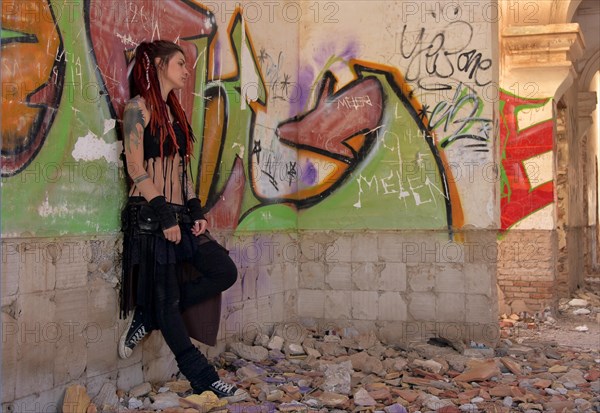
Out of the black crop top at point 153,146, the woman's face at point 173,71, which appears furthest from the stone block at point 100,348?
the woman's face at point 173,71

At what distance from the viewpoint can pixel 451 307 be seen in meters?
6.52

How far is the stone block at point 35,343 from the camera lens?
3689 mm

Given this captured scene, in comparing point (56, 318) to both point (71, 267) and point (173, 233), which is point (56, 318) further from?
point (173, 233)

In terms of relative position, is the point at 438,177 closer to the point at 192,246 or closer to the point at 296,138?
the point at 296,138

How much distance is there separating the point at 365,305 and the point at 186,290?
8.35 feet

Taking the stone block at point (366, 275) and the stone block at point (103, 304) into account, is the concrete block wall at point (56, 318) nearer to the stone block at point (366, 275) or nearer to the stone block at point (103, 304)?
the stone block at point (103, 304)

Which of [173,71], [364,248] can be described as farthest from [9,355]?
[364,248]

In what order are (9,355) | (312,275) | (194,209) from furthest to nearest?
(312,275) → (194,209) → (9,355)

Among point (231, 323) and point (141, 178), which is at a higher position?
point (141, 178)

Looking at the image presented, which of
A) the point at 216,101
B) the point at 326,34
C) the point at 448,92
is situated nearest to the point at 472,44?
the point at 448,92

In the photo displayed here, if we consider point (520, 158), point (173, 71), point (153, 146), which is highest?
point (173, 71)

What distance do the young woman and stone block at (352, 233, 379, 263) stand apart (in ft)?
7.60

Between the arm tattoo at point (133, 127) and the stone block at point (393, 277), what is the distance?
314 cm

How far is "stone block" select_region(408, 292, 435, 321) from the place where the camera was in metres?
6.56
